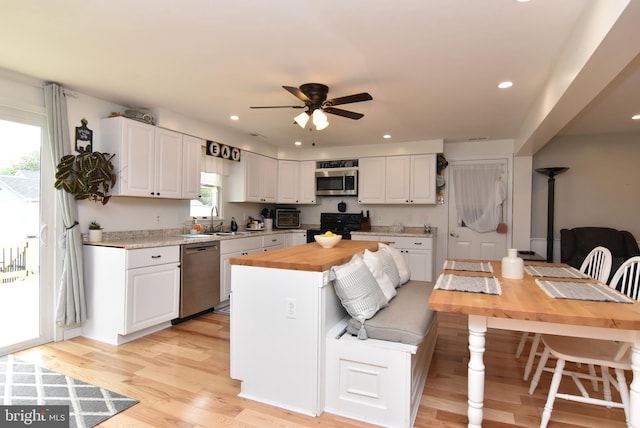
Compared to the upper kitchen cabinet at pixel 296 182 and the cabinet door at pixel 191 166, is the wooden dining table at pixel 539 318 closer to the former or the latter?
the cabinet door at pixel 191 166

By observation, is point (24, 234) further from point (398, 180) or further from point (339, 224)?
point (398, 180)

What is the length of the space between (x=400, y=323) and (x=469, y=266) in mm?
987

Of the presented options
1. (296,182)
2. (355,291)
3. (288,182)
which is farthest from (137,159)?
(296,182)

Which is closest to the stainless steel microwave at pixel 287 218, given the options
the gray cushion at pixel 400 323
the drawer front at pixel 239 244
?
the drawer front at pixel 239 244

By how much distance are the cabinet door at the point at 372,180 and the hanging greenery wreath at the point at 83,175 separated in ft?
11.9

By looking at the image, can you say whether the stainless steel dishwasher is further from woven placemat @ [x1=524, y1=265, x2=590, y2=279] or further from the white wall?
the white wall

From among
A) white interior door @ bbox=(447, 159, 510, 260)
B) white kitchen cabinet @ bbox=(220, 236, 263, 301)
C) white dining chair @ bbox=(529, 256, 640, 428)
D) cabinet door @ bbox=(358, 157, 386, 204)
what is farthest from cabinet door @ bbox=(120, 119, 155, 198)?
white interior door @ bbox=(447, 159, 510, 260)

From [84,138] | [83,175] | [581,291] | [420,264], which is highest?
[84,138]

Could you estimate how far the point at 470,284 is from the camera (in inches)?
81.7

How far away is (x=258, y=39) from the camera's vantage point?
7.34 ft

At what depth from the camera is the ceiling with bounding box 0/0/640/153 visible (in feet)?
6.18

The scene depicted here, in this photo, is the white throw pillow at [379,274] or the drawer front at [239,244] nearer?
the white throw pillow at [379,274]

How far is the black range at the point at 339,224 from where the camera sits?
5.73 meters

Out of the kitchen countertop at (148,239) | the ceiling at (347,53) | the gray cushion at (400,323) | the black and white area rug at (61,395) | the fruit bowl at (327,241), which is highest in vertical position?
the ceiling at (347,53)
